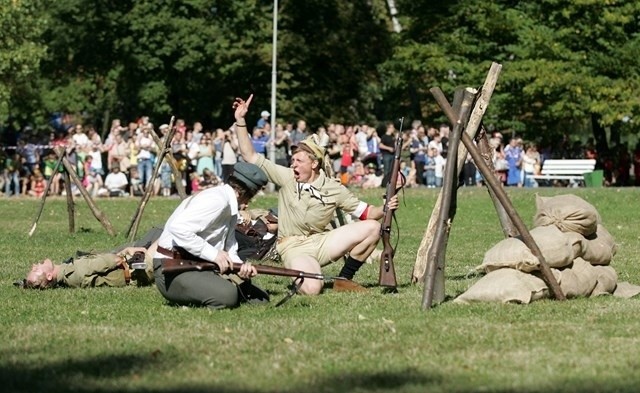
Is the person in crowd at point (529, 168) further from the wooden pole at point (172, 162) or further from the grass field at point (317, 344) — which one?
the grass field at point (317, 344)

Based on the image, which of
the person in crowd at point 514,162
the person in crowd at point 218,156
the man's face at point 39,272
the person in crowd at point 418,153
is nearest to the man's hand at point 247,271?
the man's face at point 39,272

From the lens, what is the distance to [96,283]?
45.7 ft

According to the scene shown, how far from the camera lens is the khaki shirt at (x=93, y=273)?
13.9m

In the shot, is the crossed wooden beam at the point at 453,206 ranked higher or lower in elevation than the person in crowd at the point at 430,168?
higher

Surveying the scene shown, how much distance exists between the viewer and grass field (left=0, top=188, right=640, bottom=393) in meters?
8.33

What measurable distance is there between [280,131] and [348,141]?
1.89 meters

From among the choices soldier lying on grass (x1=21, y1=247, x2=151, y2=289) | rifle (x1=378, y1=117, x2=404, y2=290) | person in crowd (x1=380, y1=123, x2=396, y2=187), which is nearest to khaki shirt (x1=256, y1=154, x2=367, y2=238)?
rifle (x1=378, y1=117, x2=404, y2=290)

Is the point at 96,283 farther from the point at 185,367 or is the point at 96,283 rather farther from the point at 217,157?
the point at 217,157

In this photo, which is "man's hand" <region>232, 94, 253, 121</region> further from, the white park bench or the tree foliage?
the tree foliage

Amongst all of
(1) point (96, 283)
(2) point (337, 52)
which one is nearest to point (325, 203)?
(1) point (96, 283)

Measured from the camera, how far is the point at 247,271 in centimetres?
1158

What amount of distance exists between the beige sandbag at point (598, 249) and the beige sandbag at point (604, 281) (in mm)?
74

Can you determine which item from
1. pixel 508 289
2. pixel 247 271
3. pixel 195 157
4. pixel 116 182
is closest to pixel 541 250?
pixel 508 289

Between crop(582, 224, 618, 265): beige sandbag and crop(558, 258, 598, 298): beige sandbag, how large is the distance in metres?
0.08
